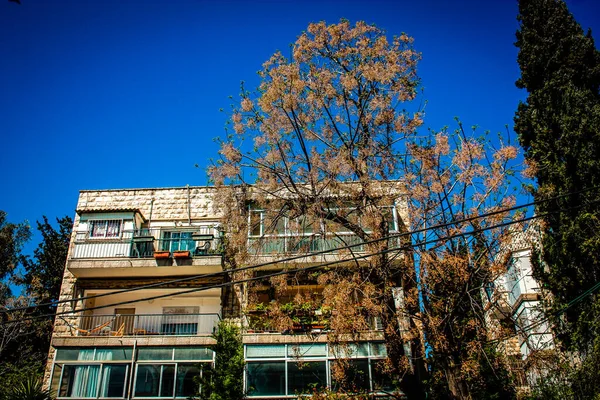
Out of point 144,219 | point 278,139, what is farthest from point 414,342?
point 144,219

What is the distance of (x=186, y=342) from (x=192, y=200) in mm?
6955

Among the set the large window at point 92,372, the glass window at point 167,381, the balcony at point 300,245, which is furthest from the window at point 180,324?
the balcony at point 300,245

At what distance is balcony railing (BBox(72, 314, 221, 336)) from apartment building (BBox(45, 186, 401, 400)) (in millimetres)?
40

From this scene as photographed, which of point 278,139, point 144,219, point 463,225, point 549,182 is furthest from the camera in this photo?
point 144,219

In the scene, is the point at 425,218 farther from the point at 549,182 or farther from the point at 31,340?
the point at 31,340

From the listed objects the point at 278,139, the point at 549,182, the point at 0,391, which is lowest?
the point at 0,391

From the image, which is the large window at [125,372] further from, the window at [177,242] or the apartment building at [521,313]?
the apartment building at [521,313]

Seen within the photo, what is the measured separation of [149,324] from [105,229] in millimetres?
4493

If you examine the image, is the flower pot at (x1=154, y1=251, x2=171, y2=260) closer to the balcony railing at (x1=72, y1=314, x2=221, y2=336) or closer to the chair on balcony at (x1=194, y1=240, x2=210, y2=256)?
the chair on balcony at (x1=194, y1=240, x2=210, y2=256)

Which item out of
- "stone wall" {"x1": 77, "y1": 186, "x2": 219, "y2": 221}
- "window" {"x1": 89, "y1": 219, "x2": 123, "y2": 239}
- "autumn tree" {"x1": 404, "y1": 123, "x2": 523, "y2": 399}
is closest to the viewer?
"autumn tree" {"x1": 404, "y1": 123, "x2": 523, "y2": 399}

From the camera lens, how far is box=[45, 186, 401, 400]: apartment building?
1952 cm

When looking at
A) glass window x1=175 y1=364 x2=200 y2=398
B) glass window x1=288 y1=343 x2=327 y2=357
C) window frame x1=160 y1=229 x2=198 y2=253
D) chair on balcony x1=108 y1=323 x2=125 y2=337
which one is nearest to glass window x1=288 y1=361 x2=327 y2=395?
glass window x1=288 y1=343 x2=327 y2=357

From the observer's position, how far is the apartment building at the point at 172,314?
64.0ft

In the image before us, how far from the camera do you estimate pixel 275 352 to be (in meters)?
19.9
